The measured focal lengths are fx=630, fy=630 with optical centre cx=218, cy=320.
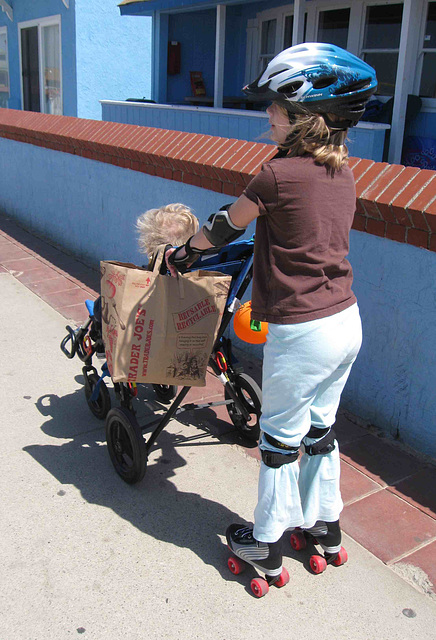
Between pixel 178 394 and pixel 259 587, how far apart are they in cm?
98

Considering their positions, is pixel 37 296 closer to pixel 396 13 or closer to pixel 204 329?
pixel 204 329

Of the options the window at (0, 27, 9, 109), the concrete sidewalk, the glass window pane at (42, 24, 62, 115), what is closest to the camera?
the concrete sidewalk

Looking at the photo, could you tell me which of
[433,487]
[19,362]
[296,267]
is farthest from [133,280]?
[19,362]

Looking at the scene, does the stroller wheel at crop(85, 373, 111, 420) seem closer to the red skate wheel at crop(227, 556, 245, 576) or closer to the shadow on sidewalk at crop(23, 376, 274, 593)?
the shadow on sidewalk at crop(23, 376, 274, 593)

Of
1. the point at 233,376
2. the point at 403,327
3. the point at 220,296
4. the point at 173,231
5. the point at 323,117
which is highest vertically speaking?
the point at 323,117

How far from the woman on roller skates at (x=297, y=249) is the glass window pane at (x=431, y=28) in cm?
655

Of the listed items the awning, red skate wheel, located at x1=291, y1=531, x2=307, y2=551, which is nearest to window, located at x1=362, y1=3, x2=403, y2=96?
the awning

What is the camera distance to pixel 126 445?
10.2 feet

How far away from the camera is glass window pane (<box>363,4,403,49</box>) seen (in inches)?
339

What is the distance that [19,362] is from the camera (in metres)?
4.56

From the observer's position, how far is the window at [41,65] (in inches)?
497

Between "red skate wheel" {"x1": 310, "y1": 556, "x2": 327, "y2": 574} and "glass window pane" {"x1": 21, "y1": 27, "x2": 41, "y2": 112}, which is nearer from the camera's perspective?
"red skate wheel" {"x1": 310, "y1": 556, "x2": 327, "y2": 574}

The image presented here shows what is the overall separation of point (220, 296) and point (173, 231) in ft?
1.30

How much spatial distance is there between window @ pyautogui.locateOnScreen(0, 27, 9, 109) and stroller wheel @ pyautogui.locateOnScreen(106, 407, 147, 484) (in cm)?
1403
